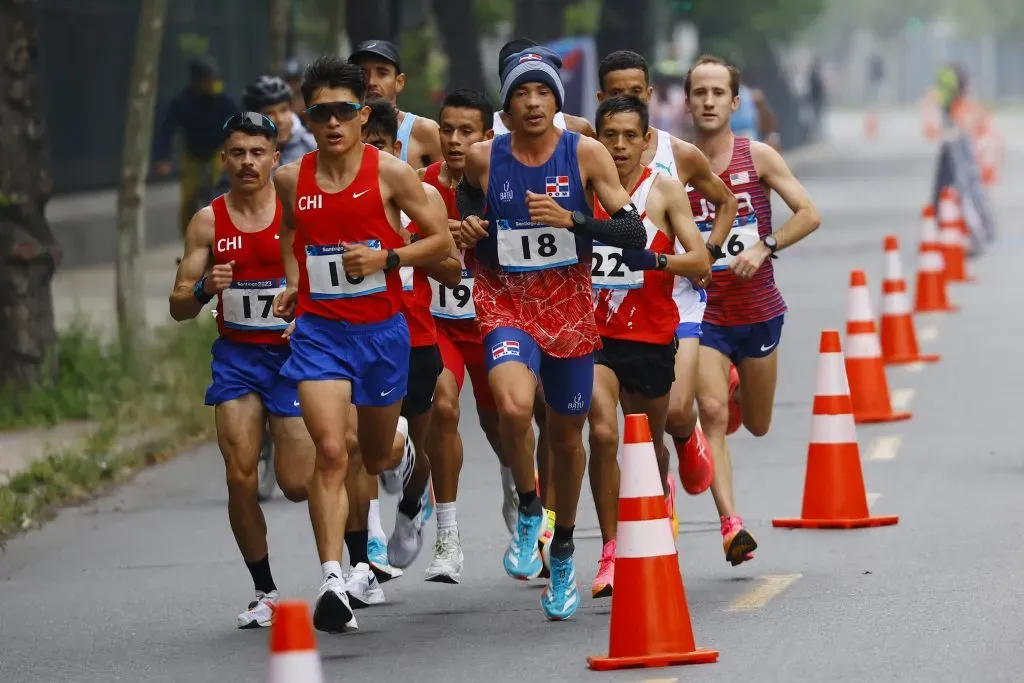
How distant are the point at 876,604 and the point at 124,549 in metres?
4.02

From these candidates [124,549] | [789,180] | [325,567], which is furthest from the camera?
[124,549]

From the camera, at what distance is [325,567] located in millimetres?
8711

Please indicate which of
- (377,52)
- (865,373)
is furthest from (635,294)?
(865,373)

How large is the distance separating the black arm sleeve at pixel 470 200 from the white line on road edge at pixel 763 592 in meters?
1.74

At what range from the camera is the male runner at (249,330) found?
9500mm

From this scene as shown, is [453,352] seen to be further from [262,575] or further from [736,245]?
[262,575]

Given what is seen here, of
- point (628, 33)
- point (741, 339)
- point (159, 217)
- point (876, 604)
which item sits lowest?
point (876, 604)

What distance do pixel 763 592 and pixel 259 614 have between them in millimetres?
1918

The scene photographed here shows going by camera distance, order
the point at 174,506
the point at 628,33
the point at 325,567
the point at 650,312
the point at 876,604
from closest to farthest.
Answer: the point at 325,567
the point at 876,604
the point at 650,312
the point at 174,506
the point at 628,33

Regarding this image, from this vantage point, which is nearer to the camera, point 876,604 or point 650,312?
point 876,604

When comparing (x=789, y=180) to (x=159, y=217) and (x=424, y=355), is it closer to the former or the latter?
(x=424, y=355)

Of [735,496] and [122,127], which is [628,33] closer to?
[122,127]

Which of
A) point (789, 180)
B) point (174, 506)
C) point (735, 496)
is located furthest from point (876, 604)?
point (174, 506)

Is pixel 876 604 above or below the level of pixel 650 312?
below
